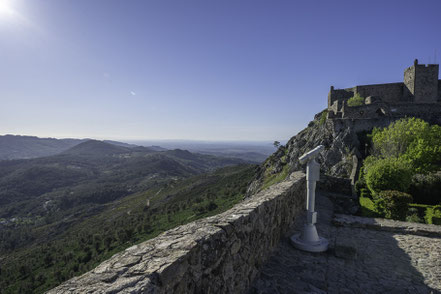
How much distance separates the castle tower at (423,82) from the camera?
116 ft

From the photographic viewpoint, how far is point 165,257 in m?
2.45

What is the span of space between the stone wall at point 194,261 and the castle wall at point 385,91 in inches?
1795

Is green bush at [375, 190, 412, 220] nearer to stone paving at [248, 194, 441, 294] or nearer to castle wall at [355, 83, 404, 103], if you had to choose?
stone paving at [248, 194, 441, 294]

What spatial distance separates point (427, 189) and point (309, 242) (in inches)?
523

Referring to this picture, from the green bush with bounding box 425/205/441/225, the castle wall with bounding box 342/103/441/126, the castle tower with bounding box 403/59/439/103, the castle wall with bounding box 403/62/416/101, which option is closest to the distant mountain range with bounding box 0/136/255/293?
the castle wall with bounding box 342/103/441/126

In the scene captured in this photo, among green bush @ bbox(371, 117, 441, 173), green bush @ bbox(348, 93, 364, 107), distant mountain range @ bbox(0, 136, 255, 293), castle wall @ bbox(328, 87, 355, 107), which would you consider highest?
castle wall @ bbox(328, 87, 355, 107)

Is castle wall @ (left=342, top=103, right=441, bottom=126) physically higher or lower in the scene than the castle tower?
lower

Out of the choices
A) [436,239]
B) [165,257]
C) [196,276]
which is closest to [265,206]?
[196,276]

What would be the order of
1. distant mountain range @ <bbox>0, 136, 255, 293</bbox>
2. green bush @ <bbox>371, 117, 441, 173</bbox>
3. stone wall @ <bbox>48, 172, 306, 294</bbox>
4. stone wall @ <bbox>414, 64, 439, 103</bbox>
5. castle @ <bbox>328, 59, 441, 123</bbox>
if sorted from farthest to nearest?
distant mountain range @ <bbox>0, 136, 255, 293</bbox>
stone wall @ <bbox>414, 64, 439, 103</bbox>
castle @ <bbox>328, 59, 441, 123</bbox>
green bush @ <bbox>371, 117, 441, 173</bbox>
stone wall @ <bbox>48, 172, 306, 294</bbox>

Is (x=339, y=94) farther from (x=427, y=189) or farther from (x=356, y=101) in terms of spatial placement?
(x=427, y=189)

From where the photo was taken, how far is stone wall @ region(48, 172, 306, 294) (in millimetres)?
2105

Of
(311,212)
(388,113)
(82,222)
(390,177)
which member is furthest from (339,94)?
(82,222)

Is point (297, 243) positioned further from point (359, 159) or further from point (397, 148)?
point (359, 159)

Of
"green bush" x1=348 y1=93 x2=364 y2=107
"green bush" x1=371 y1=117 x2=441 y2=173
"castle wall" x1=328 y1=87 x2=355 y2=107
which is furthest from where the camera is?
"castle wall" x1=328 y1=87 x2=355 y2=107
